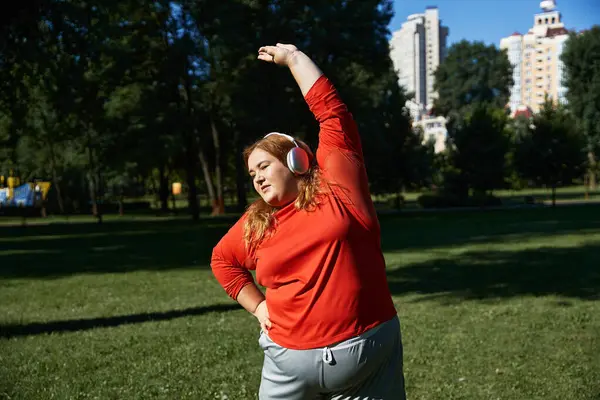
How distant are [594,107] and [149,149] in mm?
50548

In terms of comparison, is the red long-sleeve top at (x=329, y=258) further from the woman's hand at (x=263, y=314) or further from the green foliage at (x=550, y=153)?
the green foliage at (x=550, y=153)

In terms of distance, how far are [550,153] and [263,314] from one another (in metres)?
46.1

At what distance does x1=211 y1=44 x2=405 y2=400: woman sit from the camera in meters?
2.71

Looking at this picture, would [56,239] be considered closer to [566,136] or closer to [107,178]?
[107,178]

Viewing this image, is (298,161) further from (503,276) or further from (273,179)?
(503,276)

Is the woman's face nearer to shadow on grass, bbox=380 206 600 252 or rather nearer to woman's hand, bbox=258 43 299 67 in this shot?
woman's hand, bbox=258 43 299 67

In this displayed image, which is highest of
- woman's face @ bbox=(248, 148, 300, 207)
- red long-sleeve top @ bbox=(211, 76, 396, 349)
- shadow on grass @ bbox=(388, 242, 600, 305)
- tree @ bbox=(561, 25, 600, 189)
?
tree @ bbox=(561, 25, 600, 189)

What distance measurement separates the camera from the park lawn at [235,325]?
6.68 meters

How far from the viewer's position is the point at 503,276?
14.3 metres

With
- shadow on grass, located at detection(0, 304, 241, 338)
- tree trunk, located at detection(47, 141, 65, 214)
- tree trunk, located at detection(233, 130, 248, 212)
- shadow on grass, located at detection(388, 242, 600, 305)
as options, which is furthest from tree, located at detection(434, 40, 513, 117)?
shadow on grass, located at detection(0, 304, 241, 338)

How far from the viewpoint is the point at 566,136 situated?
46188mm

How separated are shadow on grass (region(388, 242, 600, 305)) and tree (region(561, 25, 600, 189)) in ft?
178

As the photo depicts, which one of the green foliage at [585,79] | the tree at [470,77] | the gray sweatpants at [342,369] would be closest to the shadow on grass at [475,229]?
the gray sweatpants at [342,369]

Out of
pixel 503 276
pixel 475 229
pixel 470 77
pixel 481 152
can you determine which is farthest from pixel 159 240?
pixel 470 77
